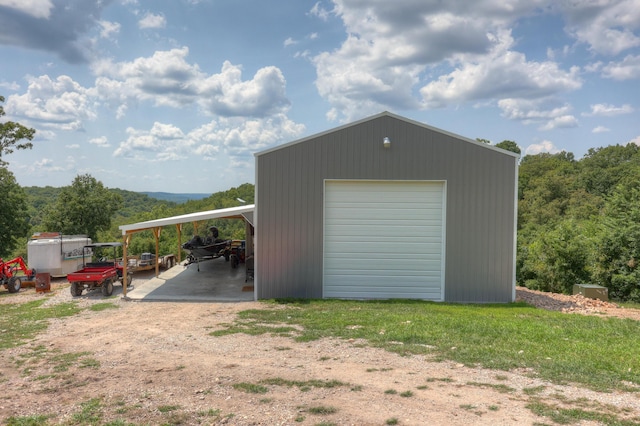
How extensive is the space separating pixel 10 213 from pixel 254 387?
A: 2314 cm

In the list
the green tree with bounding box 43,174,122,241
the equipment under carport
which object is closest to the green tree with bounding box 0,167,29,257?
the green tree with bounding box 43,174,122,241

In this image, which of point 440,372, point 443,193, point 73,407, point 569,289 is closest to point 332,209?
point 443,193

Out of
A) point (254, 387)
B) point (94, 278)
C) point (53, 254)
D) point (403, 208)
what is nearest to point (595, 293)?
point (403, 208)

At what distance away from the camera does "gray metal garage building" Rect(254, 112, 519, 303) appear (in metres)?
10.4

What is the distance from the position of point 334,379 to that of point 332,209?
6.00 metres

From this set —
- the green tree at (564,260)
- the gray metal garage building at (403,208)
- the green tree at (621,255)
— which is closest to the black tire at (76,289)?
the gray metal garage building at (403,208)

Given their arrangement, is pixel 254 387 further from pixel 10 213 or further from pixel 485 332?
pixel 10 213

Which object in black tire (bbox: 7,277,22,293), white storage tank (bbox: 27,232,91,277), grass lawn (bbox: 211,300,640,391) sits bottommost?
black tire (bbox: 7,277,22,293)

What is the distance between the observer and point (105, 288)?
1129 cm

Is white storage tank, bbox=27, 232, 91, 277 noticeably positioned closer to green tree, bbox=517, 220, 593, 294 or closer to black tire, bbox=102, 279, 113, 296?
black tire, bbox=102, 279, 113, 296

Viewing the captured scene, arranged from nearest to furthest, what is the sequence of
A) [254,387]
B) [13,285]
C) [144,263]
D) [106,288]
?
1. [254,387]
2. [106,288]
3. [13,285]
4. [144,263]

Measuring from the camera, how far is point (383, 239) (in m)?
10.7

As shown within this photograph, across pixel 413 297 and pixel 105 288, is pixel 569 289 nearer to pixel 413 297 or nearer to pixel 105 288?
pixel 413 297

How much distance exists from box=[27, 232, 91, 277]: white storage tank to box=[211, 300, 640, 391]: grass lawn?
326 inches
